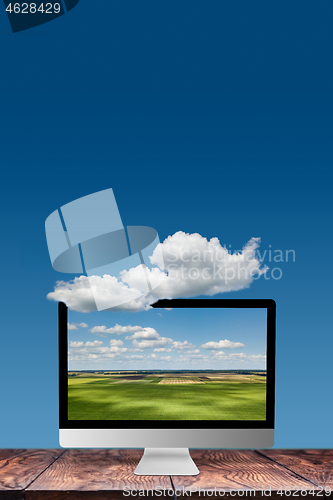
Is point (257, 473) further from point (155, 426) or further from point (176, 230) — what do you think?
point (176, 230)

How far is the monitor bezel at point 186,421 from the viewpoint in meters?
1.56

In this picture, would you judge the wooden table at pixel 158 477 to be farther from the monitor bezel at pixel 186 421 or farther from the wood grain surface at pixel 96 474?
the monitor bezel at pixel 186 421

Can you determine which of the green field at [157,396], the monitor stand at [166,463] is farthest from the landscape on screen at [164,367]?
the monitor stand at [166,463]

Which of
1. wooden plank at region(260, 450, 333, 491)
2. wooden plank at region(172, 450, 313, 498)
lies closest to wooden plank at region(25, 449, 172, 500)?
wooden plank at region(172, 450, 313, 498)

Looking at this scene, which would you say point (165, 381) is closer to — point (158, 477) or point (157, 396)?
point (157, 396)

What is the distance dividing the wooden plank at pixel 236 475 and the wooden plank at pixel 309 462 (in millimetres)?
45

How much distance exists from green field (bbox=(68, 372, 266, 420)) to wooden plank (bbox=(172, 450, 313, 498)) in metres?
0.19

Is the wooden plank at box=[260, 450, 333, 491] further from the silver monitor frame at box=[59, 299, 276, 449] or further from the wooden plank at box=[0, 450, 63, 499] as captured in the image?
the wooden plank at box=[0, 450, 63, 499]

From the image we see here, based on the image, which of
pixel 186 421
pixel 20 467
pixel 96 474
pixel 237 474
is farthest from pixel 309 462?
pixel 20 467

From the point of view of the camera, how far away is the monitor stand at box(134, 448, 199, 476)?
1.51m

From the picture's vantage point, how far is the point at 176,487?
4.58 feet

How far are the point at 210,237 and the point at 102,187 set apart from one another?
0.59 m

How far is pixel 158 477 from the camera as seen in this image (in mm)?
1505

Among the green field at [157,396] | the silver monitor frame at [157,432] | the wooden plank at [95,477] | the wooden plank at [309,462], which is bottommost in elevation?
the wooden plank at [309,462]
